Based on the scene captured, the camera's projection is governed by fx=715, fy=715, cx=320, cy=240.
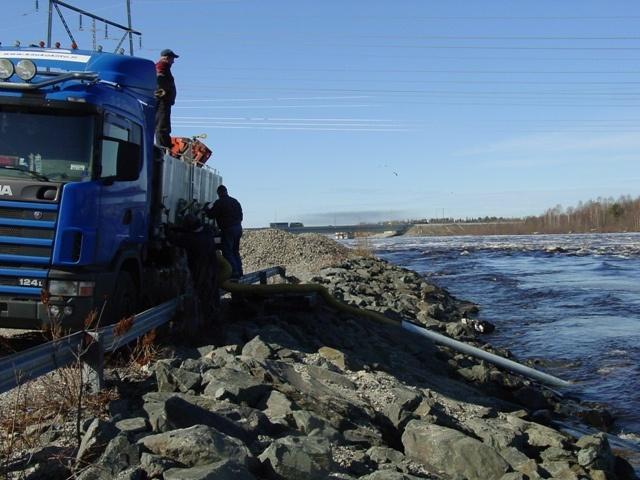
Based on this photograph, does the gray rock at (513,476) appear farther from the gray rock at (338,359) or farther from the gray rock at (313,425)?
the gray rock at (338,359)

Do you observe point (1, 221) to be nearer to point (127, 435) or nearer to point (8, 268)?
point (8, 268)

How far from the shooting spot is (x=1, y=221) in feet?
25.2

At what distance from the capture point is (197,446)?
201 inches

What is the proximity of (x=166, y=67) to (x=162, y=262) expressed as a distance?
3.59m

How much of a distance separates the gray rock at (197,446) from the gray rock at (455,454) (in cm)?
202

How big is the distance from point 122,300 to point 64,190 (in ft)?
5.87

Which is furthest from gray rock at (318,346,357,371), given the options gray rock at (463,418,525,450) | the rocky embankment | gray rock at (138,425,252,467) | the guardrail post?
gray rock at (138,425,252,467)

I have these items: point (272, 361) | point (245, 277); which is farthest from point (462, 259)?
point (272, 361)

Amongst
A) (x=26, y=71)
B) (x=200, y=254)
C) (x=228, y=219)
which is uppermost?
(x=26, y=71)

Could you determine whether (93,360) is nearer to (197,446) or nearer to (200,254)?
(197,446)

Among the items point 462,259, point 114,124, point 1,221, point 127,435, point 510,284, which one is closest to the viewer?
point 127,435

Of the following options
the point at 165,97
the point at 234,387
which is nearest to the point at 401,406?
the point at 234,387

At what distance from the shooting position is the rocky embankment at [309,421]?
17.0 ft

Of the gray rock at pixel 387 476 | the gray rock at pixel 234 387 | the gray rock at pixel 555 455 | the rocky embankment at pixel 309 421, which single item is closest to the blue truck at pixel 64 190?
the rocky embankment at pixel 309 421
